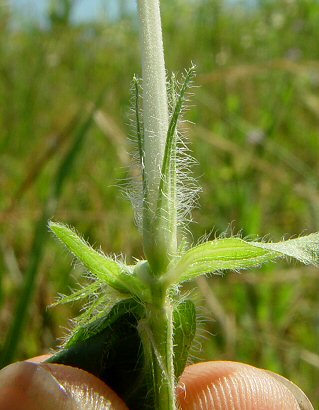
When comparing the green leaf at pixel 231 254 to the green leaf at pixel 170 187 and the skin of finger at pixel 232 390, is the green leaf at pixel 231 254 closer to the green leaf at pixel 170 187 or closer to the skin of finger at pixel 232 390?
the green leaf at pixel 170 187

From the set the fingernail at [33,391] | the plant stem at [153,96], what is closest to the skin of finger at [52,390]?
the fingernail at [33,391]

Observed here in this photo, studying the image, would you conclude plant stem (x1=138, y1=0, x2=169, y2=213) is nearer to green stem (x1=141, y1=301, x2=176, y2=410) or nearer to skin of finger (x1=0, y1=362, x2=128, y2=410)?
green stem (x1=141, y1=301, x2=176, y2=410)

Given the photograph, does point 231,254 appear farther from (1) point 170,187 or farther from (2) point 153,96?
(2) point 153,96

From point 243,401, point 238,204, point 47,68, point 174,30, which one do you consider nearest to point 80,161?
point 238,204

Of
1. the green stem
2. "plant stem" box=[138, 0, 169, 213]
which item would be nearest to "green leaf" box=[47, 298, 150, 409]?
the green stem

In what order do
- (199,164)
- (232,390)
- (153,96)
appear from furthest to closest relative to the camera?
(199,164)
(232,390)
(153,96)

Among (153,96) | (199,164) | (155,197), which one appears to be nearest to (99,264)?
(155,197)

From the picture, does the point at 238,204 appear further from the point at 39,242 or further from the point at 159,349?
the point at 159,349
